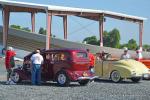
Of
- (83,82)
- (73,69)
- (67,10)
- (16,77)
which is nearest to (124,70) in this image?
(83,82)

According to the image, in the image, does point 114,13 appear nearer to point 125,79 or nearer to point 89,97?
point 125,79

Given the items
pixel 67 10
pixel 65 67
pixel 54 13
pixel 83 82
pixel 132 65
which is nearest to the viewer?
pixel 65 67

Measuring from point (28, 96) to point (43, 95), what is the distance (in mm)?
623

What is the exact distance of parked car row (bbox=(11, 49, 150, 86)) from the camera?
63.8ft

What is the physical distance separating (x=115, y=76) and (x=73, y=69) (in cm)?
351

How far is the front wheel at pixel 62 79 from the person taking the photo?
19344 millimetres

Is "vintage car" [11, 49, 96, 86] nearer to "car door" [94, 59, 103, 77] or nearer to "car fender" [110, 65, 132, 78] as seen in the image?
"car fender" [110, 65, 132, 78]

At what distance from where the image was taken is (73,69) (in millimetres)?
19375

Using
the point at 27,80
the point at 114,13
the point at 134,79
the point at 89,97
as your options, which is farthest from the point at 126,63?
the point at 114,13

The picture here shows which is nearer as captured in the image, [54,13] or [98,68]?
[98,68]

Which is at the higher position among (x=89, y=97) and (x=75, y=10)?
(x=75, y=10)

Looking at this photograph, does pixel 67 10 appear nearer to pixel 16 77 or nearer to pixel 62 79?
pixel 16 77

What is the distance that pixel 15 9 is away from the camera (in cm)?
5059

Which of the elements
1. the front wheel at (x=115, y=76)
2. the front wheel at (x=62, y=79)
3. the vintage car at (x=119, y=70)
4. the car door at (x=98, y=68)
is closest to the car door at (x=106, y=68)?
the vintage car at (x=119, y=70)
